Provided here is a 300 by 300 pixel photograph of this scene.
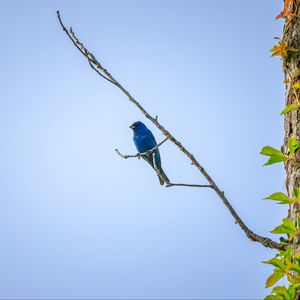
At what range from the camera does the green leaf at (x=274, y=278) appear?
2153 millimetres

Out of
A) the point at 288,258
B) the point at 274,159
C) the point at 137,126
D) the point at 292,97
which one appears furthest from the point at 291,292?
the point at 137,126

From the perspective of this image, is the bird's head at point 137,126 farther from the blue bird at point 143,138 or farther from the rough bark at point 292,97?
the rough bark at point 292,97

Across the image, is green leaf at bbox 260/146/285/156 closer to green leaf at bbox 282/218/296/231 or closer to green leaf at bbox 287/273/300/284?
green leaf at bbox 282/218/296/231

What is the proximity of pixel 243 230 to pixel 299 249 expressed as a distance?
1.53ft

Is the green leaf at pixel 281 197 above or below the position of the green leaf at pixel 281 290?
above

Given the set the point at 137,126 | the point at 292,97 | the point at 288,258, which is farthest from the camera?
the point at 137,126

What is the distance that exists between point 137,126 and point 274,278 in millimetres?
12860

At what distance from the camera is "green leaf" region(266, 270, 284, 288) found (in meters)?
2.15

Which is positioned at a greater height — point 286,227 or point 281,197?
point 281,197

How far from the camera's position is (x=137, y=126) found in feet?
48.9

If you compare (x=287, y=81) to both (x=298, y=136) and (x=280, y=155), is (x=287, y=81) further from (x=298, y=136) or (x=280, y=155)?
(x=280, y=155)

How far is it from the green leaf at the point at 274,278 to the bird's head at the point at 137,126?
12.6m

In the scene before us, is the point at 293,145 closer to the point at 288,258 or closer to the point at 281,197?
the point at 281,197

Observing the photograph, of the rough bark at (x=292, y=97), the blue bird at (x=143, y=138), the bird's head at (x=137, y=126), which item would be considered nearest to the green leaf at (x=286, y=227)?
the rough bark at (x=292, y=97)
